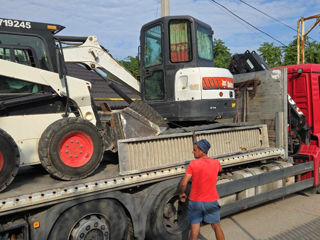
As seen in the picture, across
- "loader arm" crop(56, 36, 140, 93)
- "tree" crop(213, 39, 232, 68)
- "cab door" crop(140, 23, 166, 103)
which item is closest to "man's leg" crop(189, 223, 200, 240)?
"cab door" crop(140, 23, 166, 103)

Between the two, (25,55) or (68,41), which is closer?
(25,55)

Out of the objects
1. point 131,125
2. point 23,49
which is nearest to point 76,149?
point 131,125

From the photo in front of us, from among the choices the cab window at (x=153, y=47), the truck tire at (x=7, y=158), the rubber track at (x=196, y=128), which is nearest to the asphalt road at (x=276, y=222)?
the rubber track at (x=196, y=128)

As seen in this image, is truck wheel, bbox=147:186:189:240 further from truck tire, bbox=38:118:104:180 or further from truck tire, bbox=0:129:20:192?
truck tire, bbox=0:129:20:192

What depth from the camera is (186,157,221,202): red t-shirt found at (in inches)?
141

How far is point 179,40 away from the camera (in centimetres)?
537

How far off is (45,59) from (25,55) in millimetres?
260

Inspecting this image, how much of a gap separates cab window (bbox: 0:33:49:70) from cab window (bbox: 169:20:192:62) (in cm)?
240

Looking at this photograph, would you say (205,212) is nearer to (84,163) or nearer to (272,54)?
(84,163)

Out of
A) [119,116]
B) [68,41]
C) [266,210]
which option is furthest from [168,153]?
[266,210]

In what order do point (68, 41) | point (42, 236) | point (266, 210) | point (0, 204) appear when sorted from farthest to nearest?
point (266, 210) → point (68, 41) → point (42, 236) → point (0, 204)

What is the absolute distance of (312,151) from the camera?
658 cm

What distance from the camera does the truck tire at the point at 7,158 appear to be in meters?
3.04

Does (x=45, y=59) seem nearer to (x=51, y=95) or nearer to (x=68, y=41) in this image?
(x=51, y=95)
